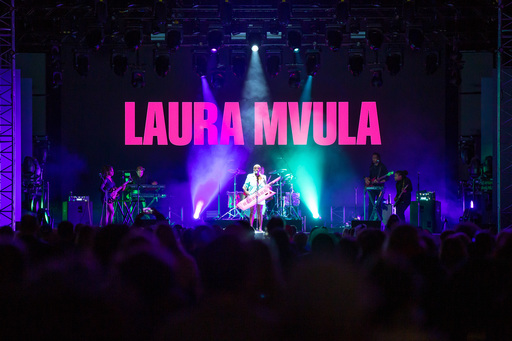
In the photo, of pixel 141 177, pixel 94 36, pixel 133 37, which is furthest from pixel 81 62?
pixel 141 177

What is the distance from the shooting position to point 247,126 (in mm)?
17422

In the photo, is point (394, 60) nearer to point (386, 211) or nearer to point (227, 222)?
point (386, 211)

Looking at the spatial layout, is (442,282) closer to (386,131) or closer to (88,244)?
(88,244)

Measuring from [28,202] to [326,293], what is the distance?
14491 mm

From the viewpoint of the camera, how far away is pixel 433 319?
143 inches

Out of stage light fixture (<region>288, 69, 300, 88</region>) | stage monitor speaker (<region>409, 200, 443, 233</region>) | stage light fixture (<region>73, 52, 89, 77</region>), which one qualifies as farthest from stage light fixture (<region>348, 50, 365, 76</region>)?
stage light fixture (<region>73, 52, 89, 77</region>)

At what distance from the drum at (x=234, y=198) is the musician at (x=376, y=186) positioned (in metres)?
3.29

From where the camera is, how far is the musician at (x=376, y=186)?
604 inches

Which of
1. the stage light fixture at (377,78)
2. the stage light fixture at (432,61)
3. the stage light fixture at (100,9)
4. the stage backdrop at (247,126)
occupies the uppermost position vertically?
the stage light fixture at (100,9)

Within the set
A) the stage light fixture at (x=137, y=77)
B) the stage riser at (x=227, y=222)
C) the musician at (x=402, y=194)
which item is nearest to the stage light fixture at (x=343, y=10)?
the musician at (x=402, y=194)

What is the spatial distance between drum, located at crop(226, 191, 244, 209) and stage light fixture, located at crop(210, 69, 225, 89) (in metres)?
2.97

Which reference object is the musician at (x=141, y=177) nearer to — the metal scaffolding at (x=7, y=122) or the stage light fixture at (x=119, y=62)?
the stage light fixture at (x=119, y=62)

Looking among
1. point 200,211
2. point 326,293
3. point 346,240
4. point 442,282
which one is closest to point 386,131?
point 200,211

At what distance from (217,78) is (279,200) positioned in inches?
146
